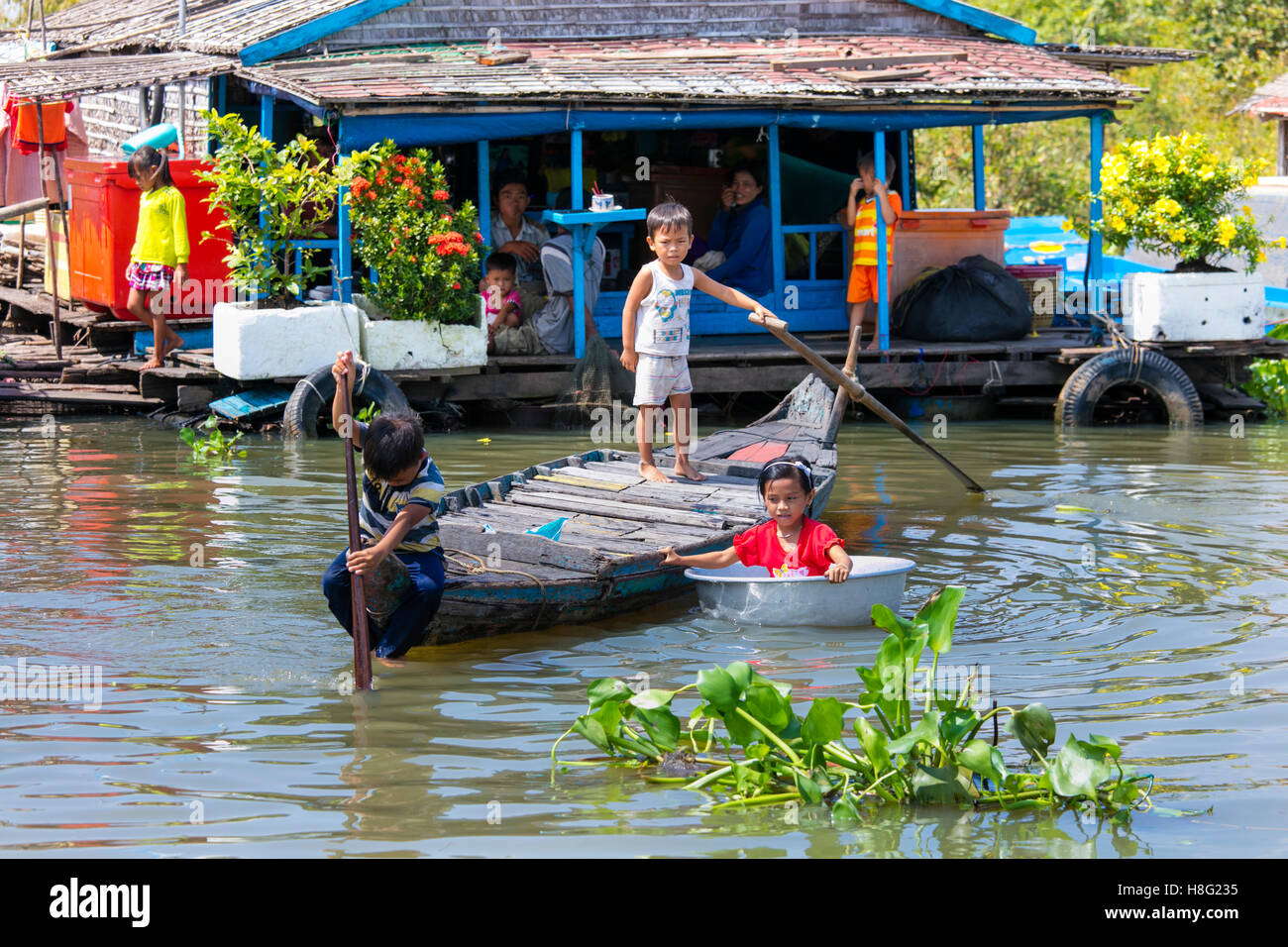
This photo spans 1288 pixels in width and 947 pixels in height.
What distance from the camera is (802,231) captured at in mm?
15234

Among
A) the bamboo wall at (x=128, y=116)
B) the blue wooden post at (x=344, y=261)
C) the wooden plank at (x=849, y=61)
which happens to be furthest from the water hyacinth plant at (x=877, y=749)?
the bamboo wall at (x=128, y=116)

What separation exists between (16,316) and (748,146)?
28.3ft

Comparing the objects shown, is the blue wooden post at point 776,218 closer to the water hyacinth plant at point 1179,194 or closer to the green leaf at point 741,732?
the water hyacinth plant at point 1179,194

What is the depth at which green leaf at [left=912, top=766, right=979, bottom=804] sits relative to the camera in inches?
200

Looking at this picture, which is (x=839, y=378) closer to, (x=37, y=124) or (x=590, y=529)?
(x=590, y=529)

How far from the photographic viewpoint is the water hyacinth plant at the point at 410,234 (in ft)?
41.9

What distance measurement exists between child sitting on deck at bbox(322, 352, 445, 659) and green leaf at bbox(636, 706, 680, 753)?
1.44m

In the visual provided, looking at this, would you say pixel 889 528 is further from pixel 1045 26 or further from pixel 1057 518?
pixel 1045 26

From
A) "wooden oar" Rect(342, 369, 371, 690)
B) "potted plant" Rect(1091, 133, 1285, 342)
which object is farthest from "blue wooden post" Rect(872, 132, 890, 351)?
"wooden oar" Rect(342, 369, 371, 690)

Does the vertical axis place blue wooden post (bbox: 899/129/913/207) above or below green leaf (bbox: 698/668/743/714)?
above

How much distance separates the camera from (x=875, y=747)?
5039 millimetres

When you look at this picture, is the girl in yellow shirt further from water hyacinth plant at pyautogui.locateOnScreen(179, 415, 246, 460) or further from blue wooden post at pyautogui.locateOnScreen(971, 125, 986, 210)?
blue wooden post at pyautogui.locateOnScreen(971, 125, 986, 210)

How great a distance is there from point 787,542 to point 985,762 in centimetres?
247
